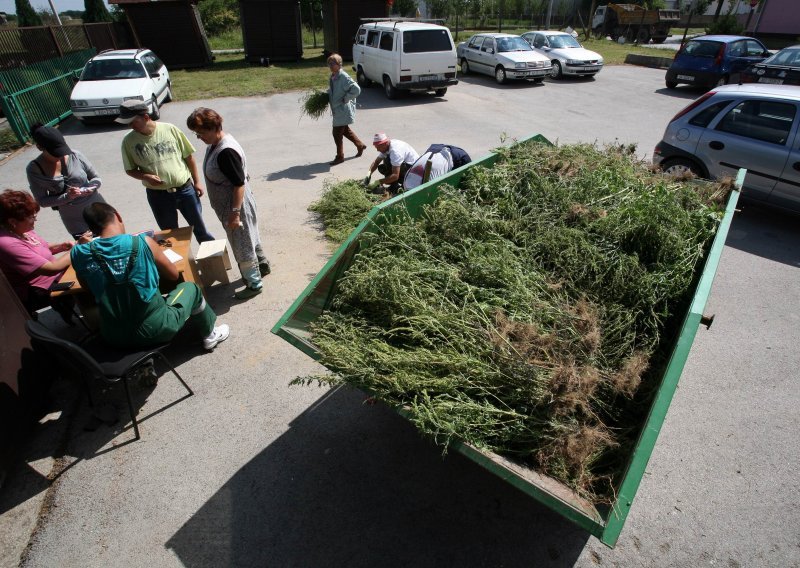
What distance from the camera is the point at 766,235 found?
6320mm

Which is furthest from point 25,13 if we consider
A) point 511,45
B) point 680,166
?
point 680,166

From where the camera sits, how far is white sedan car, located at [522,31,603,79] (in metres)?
16.5

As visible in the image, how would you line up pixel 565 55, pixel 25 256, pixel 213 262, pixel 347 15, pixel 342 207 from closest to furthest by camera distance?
pixel 25 256 < pixel 213 262 < pixel 342 207 < pixel 565 55 < pixel 347 15

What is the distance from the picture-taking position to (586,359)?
238 centimetres

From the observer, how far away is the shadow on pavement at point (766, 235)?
231 inches

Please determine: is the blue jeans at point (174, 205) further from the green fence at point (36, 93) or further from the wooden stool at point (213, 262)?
the green fence at point (36, 93)

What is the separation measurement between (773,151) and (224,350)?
7.25 metres

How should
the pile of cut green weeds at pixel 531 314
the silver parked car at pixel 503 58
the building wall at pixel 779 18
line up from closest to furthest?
the pile of cut green weeds at pixel 531 314 < the silver parked car at pixel 503 58 < the building wall at pixel 779 18

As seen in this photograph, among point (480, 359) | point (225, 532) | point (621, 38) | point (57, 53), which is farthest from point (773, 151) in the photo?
point (621, 38)

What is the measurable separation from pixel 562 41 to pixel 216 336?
61.2 ft

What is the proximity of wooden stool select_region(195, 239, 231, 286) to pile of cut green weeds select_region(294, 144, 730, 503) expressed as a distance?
2385 millimetres

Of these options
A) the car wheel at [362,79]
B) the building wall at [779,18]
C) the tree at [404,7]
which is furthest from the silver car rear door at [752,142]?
the tree at [404,7]

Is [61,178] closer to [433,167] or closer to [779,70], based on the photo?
[433,167]

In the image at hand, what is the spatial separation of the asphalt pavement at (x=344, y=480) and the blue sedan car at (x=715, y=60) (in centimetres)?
1248
